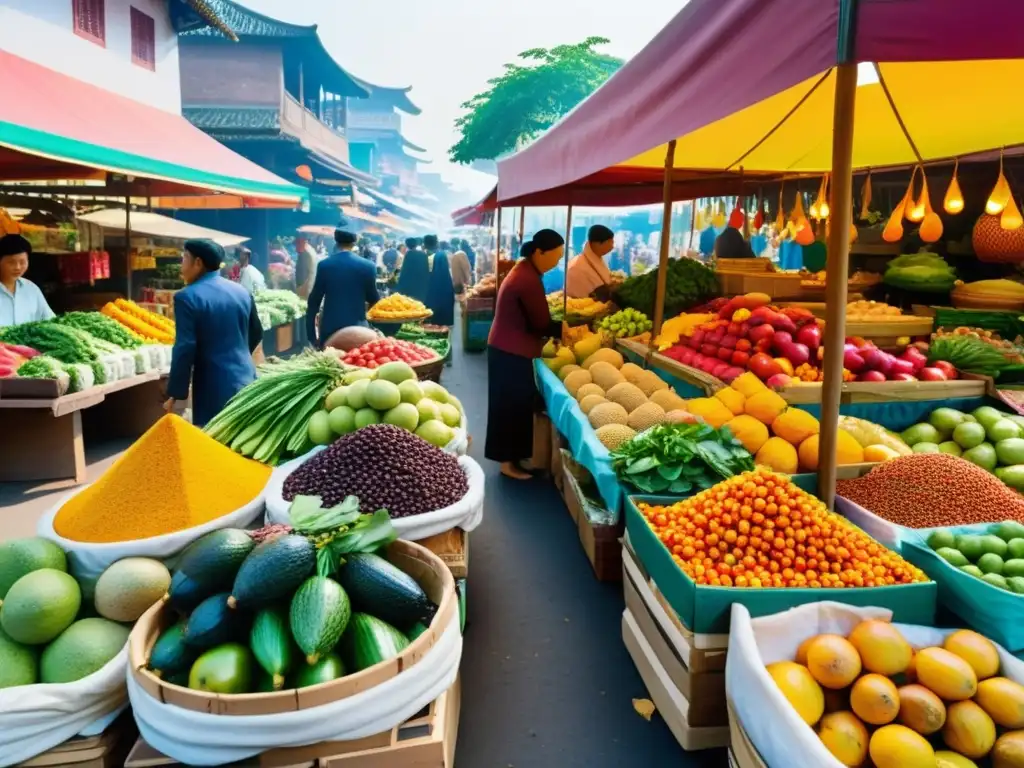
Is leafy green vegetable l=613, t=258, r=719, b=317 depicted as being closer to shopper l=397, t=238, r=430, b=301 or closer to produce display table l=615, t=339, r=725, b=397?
produce display table l=615, t=339, r=725, b=397

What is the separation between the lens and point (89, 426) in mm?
6207

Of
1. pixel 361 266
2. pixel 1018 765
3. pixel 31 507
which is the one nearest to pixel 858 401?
pixel 1018 765

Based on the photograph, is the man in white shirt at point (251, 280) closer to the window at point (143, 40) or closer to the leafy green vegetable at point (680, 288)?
the window at point (143, 40)

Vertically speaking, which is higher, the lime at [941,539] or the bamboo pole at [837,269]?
the bamboo pole at [837,269]

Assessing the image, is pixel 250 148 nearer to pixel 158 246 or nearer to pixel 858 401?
pixel 158 246

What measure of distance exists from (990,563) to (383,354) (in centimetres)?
330

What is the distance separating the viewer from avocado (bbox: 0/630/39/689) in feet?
5.67

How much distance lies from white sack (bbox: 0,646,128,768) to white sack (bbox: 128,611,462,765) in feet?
0.38

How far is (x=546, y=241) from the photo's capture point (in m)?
4.88

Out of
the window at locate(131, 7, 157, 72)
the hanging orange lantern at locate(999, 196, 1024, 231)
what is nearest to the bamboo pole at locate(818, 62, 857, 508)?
the hanging orange lantern at locate(999, 196, 1024, 231)

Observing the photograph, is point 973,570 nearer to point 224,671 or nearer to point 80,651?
point 224,671

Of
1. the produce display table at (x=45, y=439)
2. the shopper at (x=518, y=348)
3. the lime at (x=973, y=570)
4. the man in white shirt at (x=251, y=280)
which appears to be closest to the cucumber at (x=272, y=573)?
the lime at (x=973, y=570)

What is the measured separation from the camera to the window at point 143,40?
36.5 ft

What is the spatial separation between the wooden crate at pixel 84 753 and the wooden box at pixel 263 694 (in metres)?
0.23
